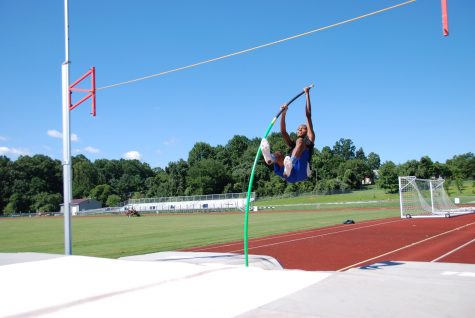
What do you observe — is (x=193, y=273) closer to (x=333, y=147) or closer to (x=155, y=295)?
(x=155, y=295)

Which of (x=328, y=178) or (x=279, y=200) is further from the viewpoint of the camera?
(x=328, y=178)

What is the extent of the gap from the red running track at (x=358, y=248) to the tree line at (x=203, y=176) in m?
31.8

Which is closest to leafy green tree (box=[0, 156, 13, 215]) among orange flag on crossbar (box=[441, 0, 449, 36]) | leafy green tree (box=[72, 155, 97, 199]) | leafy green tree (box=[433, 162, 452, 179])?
leafy green tree (box=[72, 155, 97, 199])

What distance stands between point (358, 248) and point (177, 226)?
1466 centimetres

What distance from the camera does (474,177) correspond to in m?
79.8

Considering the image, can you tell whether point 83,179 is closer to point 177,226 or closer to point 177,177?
point 177,177

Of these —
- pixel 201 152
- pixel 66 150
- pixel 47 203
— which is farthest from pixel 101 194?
pixel 66 150

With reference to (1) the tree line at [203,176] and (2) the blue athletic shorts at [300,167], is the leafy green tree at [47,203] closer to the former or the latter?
(1) the tree line at [203,176]

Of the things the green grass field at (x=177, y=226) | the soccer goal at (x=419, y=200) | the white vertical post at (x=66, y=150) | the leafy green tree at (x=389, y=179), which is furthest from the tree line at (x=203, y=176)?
the white vertical post at (x=66, y=150)

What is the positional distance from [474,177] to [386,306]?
8840cm

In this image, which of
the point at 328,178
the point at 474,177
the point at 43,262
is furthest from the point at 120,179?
the point at 43,262

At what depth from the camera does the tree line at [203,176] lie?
6338 cm

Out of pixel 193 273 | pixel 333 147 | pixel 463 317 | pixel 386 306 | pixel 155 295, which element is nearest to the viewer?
pixel 463 317

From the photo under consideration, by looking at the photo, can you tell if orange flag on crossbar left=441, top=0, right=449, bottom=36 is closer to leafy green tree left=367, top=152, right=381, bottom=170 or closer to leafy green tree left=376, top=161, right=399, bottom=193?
leafy green tree left=376, top=161, right=399, bottom=193
